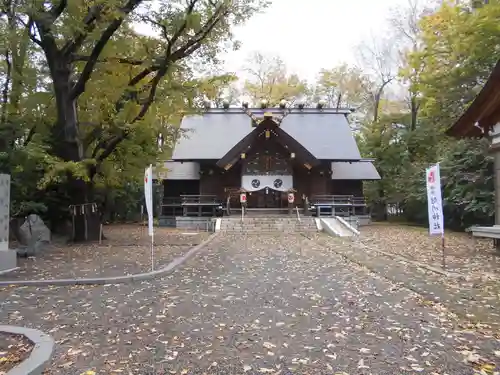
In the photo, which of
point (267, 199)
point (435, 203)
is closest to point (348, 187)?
point (267, 199)

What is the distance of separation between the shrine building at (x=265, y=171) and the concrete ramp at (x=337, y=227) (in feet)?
6.92

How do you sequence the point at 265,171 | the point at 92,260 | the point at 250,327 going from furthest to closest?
the point at 265,171 < the point at 92,260 < the point at 250,327

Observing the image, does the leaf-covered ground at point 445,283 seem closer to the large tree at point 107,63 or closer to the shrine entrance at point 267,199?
the large tree at point 107,63

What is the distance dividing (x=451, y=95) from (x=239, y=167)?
43.8 ft

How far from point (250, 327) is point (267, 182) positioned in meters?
21.2

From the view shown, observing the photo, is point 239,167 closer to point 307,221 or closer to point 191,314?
point 307,221

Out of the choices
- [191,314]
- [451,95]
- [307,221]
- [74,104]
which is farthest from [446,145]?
[191,314]

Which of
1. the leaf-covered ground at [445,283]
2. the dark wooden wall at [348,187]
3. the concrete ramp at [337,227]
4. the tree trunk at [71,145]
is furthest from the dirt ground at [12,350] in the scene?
the dark wooden wall at [348,187]

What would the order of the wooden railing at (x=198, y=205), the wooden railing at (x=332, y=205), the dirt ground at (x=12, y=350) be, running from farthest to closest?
the wooden railing at (x=198, y=205) → the wooden railing at (x=332, y=205) → the dirt ground at (x=12, y=350)

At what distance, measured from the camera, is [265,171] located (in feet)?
87.4

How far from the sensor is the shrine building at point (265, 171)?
2561 cm

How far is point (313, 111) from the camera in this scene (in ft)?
107

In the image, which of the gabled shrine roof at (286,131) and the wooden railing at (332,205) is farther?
the gabled shrine roof at (286,131)

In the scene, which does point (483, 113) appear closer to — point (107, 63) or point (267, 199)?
point (107, 63)
